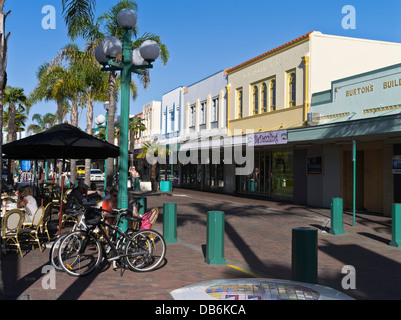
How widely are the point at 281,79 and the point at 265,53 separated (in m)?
2.18

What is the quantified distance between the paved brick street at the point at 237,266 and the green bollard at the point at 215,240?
173 millimetres

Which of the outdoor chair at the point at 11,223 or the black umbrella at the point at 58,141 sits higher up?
the black umbrella at the point at 58,141

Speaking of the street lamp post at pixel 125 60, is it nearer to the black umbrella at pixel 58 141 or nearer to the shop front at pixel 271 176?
the black umbrella at pixel 58 141

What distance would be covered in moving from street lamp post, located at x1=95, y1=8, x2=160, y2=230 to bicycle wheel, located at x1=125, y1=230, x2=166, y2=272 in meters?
1.06

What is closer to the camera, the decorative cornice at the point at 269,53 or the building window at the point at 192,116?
the decorative cornice at the point at 269,53

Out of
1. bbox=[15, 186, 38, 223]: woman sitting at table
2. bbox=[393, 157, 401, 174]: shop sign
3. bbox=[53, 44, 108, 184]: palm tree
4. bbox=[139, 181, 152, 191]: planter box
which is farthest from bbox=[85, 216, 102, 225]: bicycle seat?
bbox=[139, 181, 152, 191]: planter box

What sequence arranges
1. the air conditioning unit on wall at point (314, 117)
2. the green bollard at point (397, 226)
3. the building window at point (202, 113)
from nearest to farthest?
1. the green bollard at point (397, 226)
2. the air conditioning unit on wall at point (314, 117)
3. the building window at point (202, 113)

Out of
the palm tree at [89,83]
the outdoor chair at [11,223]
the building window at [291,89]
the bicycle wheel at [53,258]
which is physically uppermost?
the palm tree at [89,83]

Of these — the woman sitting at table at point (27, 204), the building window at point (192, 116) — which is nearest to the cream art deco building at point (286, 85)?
the building window at point (192, 116)

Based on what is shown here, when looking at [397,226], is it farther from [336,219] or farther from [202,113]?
[202,113]

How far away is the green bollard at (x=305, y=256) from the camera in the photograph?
18.1 ft

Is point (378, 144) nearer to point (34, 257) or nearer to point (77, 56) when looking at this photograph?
point (34, 257)
